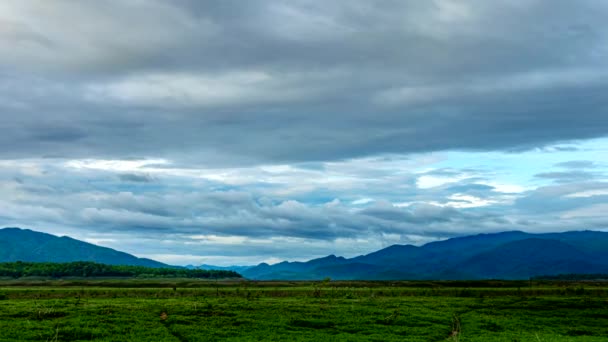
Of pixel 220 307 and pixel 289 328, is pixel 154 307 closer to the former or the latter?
pixel 220 307

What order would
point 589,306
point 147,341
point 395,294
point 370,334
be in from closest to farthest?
point 147,341 → point 370,334 → point 589,306 → point 395,294

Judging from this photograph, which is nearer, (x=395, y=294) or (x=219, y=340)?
(x=219, y=340)

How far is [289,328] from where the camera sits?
74.2 metres

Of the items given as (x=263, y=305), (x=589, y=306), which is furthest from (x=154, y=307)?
(x=589, y=306)

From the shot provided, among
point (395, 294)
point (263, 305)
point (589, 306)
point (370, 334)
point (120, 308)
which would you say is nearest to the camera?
point (370, 334)

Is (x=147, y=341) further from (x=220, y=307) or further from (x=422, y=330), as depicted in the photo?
(x=422, y=330)

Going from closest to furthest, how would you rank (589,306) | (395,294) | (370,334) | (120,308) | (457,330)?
(370,334) < (457,330) < (120,308) < (589,306) < (395,294)

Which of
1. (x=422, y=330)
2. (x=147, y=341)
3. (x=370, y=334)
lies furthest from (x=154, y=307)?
(x=422, y=330)

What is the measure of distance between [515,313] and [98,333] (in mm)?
66149

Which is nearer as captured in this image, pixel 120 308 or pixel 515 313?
pixel 120 308

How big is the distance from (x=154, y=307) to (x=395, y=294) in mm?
62913

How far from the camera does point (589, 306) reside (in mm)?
102750

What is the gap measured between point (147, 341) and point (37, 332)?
12980 millimetres

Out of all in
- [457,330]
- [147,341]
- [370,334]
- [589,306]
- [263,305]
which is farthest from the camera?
[589,306]
